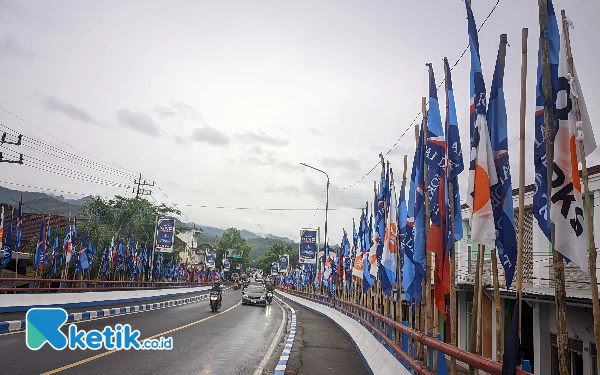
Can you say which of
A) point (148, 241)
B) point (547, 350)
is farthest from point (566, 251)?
point (148, 241)

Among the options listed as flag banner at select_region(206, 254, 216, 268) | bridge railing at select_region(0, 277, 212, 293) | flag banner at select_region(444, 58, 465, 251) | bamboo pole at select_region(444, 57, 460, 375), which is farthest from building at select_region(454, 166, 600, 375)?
flag banner at select_region(206, 254, 216, 268)

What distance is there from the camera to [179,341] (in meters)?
13.6

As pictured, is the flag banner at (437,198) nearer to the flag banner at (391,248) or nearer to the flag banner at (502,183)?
the flag banner at (502,183)

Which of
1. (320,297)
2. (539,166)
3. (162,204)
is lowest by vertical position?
(320,297)

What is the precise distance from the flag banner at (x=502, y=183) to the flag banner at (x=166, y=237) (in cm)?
4146

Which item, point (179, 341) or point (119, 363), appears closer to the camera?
point (119, 363)

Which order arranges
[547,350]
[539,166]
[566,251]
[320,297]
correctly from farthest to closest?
1. [320,297]
2. [547,350]
3. [539,166]
4. [566,251]

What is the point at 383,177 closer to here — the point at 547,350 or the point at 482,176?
the point at 547,350

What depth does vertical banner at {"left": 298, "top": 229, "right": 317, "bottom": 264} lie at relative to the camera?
47.8m

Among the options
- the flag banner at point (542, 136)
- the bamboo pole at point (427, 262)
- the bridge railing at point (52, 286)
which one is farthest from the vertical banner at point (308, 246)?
the flag banner at point (542, 136)

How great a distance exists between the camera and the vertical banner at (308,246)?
47844 millimetres

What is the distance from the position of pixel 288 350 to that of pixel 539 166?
9338mm

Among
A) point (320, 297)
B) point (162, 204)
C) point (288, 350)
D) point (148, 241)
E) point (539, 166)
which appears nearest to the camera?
point (539, 166)

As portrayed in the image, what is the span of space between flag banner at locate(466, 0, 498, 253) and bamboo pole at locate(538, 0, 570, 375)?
37.0 inches
